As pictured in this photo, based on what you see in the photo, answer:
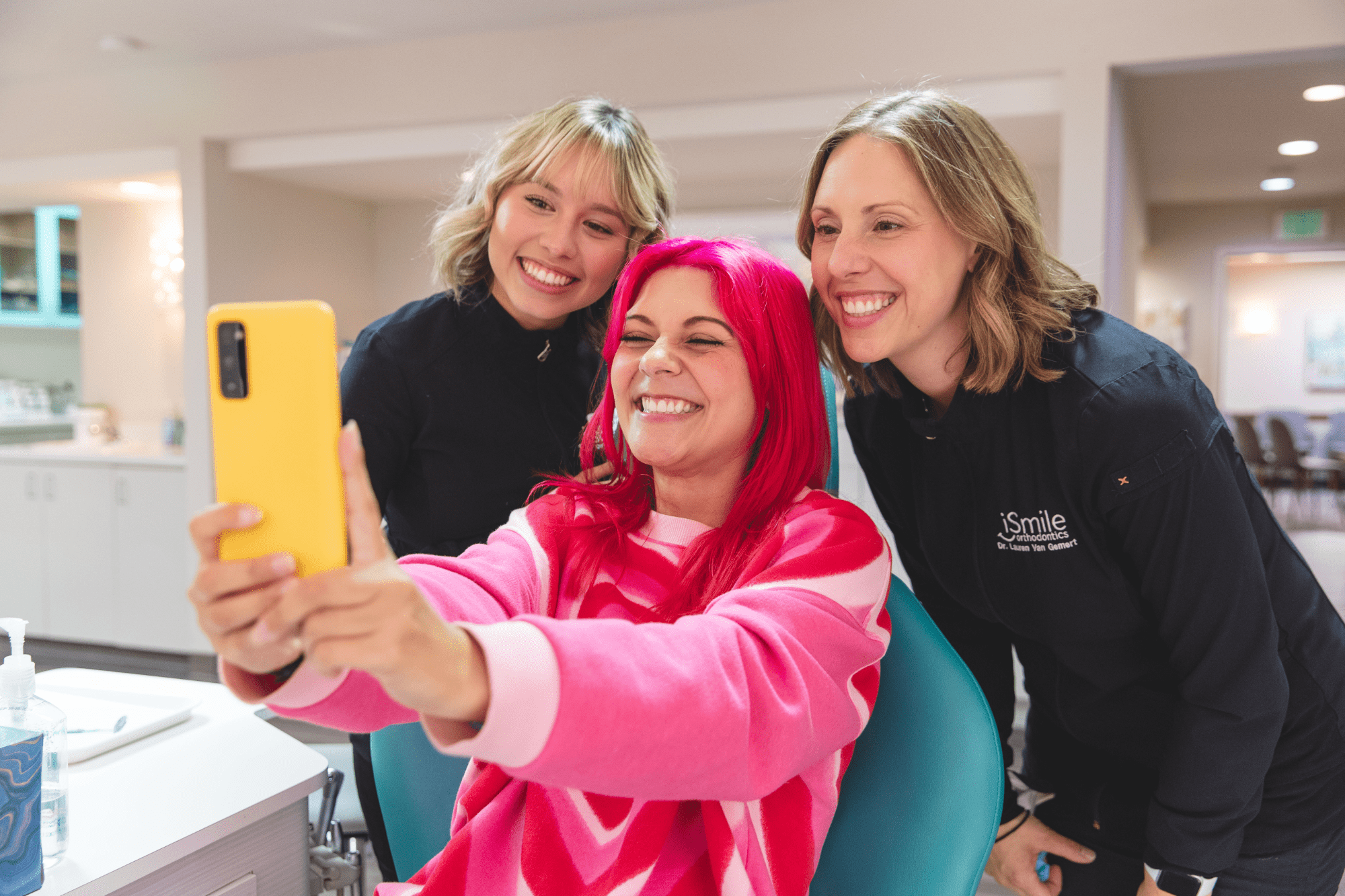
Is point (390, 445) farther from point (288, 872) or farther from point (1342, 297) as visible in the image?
Result: point (1342, 297)

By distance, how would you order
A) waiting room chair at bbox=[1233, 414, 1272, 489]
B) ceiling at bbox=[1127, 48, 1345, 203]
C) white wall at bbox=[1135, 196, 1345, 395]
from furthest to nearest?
waiting room chair at bbox=[1233, 414, 1272, 489], white wall at bbox=[1135, 196, 1345, 395], ceiling at bbox=[1127, 48, 1345, 203]

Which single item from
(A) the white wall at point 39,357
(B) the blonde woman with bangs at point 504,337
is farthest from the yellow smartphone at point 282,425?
(A) the white wall at point 39,357

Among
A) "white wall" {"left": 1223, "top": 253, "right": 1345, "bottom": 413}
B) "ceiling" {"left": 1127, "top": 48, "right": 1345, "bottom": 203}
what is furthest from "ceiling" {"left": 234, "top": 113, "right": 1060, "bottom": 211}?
"white wall" {"left": 1223, "top": 253, "right": 1345, "bottom": 413}

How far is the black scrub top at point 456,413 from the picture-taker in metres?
1.59

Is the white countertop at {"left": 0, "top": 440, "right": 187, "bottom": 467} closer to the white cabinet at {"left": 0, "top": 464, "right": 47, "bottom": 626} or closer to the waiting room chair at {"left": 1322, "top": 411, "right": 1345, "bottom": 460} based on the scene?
the white cabinet at {"left": 0, "top": 464, "right": 47, "bottom": 626}

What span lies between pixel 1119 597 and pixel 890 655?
284 mm

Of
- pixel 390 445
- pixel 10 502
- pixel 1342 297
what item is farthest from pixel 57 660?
pixel 1342 297

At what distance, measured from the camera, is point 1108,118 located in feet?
11.0

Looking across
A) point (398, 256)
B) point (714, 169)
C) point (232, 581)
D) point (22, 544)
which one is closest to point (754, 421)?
point (232, 581)

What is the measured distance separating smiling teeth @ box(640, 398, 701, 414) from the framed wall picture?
14118mm

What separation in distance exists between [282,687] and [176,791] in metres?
0.60

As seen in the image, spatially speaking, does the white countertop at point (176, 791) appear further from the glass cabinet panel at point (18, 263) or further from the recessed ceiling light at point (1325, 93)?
the glass cabinet panel at point (18, 263)

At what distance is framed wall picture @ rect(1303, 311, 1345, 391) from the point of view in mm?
12477

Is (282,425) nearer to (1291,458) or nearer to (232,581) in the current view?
(232,581)
